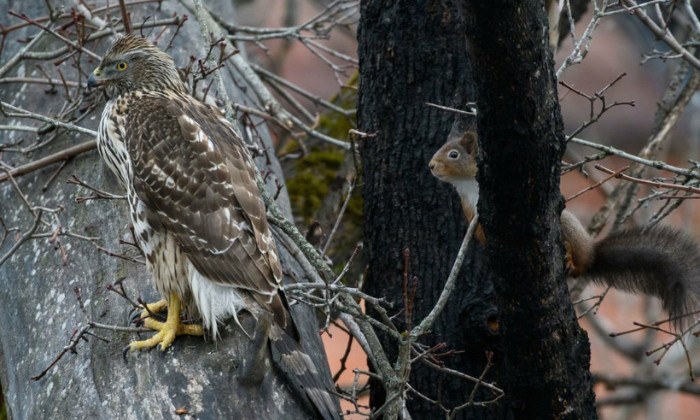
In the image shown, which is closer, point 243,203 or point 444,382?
point 243,203

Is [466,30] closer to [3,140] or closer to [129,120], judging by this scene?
[129,120]

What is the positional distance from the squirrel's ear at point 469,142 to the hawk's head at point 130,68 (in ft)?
4.58

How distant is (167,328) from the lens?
3863mm

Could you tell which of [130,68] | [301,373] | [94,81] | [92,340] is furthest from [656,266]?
[94,81]

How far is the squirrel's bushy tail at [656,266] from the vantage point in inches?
163

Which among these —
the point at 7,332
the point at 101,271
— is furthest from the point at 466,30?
the point at 7,332

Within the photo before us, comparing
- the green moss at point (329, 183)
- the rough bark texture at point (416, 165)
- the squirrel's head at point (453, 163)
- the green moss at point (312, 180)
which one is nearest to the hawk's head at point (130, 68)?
the rough bark texture at point (416, 165)

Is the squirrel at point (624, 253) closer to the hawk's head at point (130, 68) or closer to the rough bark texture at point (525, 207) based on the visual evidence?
the rough bark texture at point (525, 207)

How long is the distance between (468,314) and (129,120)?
1.69 meters

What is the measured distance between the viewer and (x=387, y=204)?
4578mm

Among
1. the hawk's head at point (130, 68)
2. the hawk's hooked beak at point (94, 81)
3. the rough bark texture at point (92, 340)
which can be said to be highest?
the hawk's head at point (130, 68)

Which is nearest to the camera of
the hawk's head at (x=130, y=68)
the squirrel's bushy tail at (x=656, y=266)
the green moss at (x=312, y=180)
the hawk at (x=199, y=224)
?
the hawk at (x=199, y=224)

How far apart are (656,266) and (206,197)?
6.38ft

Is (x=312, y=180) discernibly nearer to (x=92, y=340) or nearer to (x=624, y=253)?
(x=624, y=253)
